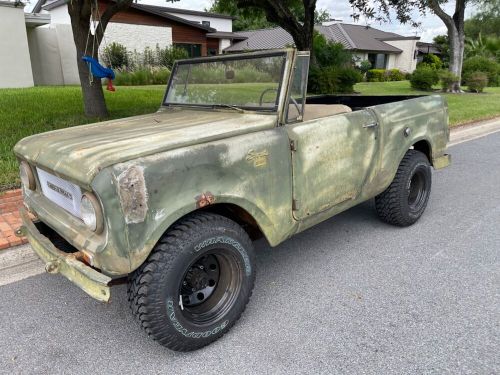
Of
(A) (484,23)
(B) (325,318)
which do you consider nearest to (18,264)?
(B) (325,318)

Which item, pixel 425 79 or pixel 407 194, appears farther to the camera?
pixel 425 79

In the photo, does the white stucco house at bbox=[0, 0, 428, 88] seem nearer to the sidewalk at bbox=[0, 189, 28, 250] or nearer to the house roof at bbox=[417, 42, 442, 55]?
the sidewalk at bbox=[0, 189, 28, 250]

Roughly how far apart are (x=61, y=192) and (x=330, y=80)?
13.5 meters

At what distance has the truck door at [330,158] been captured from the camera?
9.43 ft

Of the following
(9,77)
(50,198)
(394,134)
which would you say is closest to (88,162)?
(50,198)

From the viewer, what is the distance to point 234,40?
3575 cm

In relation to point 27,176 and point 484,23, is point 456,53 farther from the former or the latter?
point 484,23

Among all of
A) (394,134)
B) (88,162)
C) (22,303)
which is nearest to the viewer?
(88,162)

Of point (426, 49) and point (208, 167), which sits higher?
point (426, 49)

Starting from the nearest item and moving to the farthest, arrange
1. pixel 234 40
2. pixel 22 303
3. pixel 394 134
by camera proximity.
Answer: pixel 22 303 < pixel 394 134 < pixel 234 40

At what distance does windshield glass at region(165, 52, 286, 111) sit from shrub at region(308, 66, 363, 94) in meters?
11.6

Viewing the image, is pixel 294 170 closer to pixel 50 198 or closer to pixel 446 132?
pixel 50 198

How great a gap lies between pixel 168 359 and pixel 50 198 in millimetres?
1279

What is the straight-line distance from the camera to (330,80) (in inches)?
582
